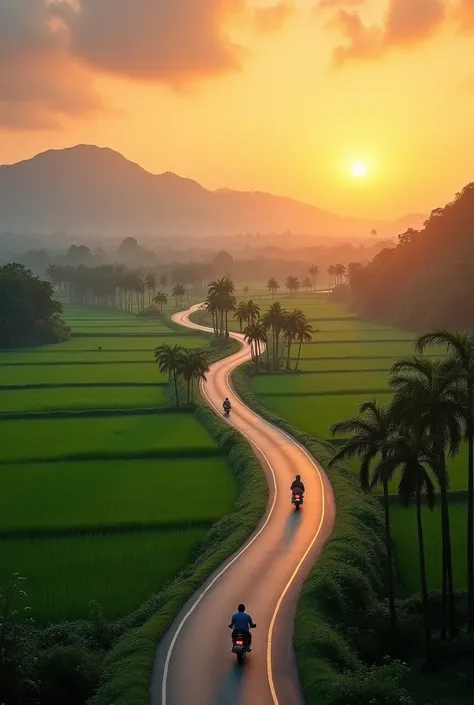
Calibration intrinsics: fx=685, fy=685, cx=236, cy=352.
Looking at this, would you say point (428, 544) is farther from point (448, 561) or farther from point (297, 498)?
point (448, 561)

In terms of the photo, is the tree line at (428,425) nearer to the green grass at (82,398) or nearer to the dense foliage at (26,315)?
the green grass at (82,398)

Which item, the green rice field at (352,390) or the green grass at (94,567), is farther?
the green rice field at (352,390)

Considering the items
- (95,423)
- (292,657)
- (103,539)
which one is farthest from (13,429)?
(292,657)

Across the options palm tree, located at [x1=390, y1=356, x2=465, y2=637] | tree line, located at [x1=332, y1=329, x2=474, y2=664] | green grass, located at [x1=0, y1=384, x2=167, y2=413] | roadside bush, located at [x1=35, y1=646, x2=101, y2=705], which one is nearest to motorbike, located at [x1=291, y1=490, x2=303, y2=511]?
tree line, located at [x1=332, y1=329, x2=474, y2=664]

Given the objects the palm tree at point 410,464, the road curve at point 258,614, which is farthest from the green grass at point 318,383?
the palm tree at point 410,464

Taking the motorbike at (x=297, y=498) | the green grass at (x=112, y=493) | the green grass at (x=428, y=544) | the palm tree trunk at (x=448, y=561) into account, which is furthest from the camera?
the motorbike at (x=297, y=498)
